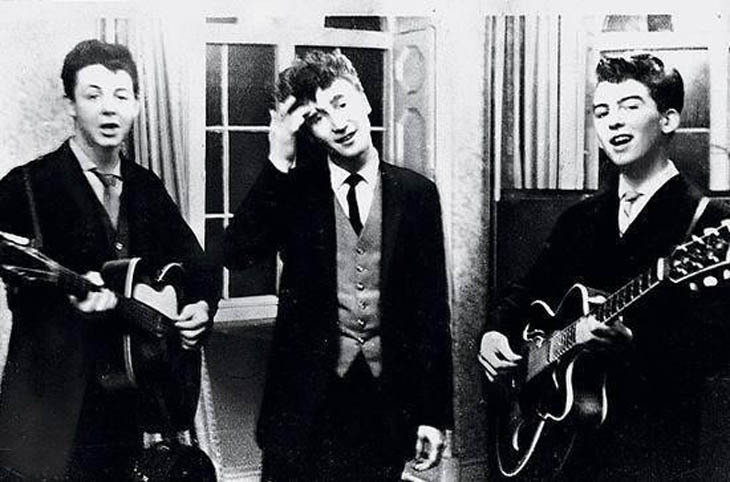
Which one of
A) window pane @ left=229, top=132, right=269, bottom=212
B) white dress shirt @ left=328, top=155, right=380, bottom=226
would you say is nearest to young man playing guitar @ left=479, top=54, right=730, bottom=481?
white dress shirt @ left=328, top=155, right=380, bottom=226

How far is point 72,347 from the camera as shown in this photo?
210 centimetres

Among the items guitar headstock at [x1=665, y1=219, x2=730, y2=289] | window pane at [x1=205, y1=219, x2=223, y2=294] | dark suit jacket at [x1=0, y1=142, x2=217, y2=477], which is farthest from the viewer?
window pane at [x1=205, y1=219, x2=223, y2=294]

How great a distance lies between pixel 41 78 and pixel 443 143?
90 cm

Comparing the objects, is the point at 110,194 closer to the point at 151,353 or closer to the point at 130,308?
the point at 130,308

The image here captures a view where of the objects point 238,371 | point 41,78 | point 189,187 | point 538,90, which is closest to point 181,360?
point 238,371

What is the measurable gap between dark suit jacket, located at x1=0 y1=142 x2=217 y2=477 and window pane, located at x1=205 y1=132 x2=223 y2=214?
8 centimetres

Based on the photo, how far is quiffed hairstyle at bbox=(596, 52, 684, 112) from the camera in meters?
2.14

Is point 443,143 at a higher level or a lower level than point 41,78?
lower

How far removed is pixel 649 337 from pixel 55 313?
1273 mm

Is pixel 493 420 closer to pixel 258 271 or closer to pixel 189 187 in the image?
pixel 258 271

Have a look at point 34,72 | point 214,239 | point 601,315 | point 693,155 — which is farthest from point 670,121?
point 34,72

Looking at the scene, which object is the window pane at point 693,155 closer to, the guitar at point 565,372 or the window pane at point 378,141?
the guitar at point 565,372

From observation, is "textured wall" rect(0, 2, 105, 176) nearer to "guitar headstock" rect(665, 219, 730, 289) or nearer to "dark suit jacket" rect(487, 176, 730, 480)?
"dark suit jacket" rect(487, 176, 730, 480)

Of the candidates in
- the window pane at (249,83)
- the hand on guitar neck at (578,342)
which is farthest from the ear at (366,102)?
the hand on guitar neck at (578,342)
